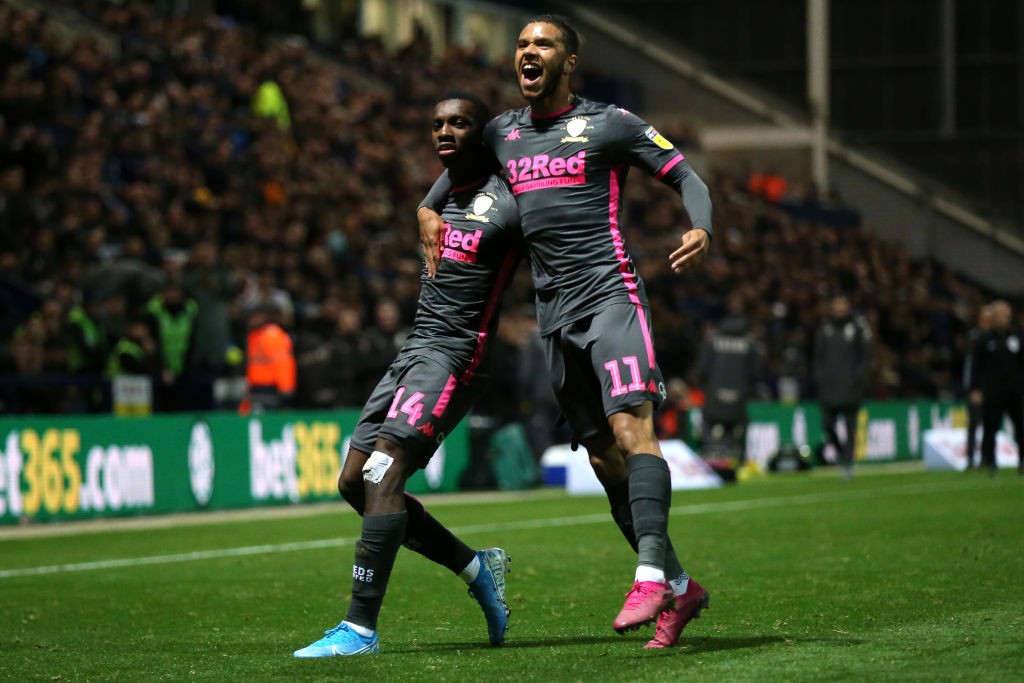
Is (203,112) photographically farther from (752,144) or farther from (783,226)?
(752,144)

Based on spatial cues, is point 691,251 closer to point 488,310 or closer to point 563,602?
point 488,310

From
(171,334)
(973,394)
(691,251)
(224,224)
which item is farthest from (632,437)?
(224,224)

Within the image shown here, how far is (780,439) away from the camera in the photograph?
26906 millimetres

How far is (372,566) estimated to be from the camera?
6695 mm

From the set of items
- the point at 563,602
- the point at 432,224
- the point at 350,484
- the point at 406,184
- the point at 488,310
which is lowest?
the point at 563,602

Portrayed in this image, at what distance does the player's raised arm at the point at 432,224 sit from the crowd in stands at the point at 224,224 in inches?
396

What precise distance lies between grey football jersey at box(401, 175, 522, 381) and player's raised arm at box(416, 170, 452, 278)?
0.15 feet

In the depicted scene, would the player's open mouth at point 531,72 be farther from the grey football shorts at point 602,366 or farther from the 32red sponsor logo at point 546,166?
the grey football shorts at point 602,366

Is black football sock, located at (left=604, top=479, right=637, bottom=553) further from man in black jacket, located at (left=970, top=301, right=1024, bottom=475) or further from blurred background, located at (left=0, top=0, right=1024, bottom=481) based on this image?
man in black jacket, located at (left=970, top=301, right=1024, bottom=475)

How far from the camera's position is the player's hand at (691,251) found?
20.8 feet

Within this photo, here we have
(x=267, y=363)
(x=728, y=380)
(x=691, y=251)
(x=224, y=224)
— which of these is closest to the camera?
(x=691, y=251)

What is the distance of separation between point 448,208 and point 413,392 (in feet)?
2.72

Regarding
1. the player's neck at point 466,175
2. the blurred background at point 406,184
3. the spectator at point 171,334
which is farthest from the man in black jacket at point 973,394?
the player's neck at point 466,175

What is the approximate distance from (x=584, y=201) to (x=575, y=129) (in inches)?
11.7
